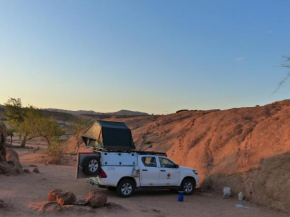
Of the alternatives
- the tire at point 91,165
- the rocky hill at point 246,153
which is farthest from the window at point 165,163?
the tire at point 91,165

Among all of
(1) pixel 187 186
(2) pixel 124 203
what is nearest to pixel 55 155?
Answer: (1) pixel 187 186

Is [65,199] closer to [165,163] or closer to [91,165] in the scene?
[91,165]

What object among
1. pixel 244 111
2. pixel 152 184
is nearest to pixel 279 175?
pixel 152 184

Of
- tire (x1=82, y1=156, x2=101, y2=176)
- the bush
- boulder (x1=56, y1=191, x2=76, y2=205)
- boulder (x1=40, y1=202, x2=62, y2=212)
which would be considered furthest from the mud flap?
the bush

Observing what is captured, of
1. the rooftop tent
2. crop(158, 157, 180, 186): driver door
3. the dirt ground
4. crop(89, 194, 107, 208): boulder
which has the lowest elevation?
the dirt ground

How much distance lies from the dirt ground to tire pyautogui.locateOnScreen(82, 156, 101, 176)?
102 centimetres

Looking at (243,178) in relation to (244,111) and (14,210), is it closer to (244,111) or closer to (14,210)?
(244,111)

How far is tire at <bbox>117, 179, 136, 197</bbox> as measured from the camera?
11.6 meters

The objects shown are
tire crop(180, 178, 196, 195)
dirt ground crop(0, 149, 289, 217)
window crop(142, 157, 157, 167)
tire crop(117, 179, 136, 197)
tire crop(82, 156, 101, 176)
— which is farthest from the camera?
tire crop(180, 178, 196, 195)

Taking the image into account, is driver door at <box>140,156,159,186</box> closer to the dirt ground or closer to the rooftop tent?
the dirt ground

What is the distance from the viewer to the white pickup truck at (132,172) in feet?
37.0

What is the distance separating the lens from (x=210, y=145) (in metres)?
17.4

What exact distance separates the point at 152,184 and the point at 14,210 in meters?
5.60

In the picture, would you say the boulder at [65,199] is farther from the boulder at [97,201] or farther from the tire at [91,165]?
the tire at [91,165]
